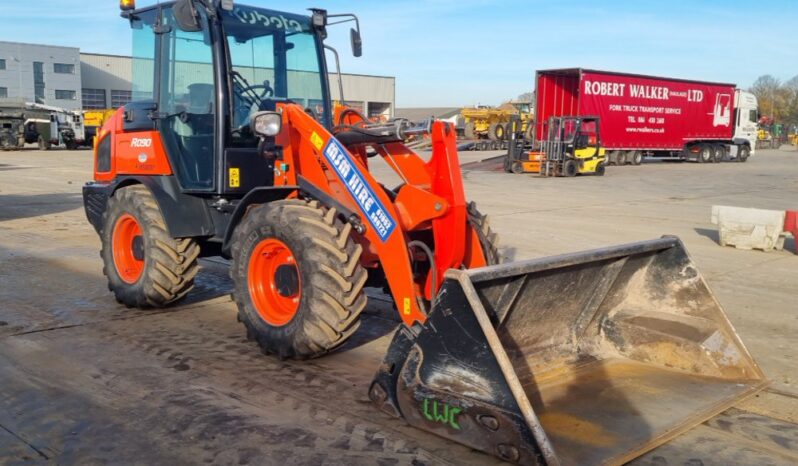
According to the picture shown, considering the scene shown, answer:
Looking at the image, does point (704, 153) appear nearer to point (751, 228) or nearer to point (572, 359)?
point (751, 228)

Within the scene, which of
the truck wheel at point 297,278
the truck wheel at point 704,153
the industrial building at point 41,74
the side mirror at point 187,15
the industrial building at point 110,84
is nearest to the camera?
the truck wheel at point 297,278

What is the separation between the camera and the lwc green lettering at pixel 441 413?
3.72m

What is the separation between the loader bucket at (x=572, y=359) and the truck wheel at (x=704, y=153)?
33484 mm

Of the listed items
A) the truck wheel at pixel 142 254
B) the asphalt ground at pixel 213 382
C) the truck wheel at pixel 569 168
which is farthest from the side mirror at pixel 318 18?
the truck wheel at pixel 569 168

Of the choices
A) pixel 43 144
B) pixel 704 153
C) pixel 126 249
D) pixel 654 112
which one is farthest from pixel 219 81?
pixel 43 144

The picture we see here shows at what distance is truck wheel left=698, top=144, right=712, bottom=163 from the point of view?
3572 cm

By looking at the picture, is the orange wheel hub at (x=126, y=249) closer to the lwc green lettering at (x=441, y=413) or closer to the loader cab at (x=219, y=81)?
the loader cab at (x=219, y=81)

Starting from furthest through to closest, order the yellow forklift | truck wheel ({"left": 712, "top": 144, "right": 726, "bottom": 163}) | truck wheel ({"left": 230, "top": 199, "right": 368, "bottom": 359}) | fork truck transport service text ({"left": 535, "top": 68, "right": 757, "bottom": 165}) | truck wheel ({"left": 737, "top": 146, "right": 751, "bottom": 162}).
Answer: truck wheel ({"left": 737, "top": 146, "right": 751, "bottom": 162})
truck wheel ({"left": 712, "top": 144, "right": 726, "bottom": 163})
fork truck transport service text ({"left": 535, "top": 68, "right": 757, "bottom": 165})
the yellow forklift
truck wheel ({"left": 230, "top": 199, "right": 368, "bottom": 359})

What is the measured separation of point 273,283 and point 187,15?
2.13 metres

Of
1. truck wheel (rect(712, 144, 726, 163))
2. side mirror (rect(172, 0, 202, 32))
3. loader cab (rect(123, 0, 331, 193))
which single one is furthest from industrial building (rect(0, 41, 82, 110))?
side mirror (rect(172, 0, 202, 32))

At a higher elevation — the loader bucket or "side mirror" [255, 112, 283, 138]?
"side mirror" [255, 112, 283, 138]

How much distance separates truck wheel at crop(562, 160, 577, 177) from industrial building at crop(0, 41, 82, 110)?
1947 inches

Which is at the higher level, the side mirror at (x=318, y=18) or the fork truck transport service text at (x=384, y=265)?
the side mirror at (x=318, y=18)

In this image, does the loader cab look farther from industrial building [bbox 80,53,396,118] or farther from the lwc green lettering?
industrial building [bbox 80,53,396,118]
